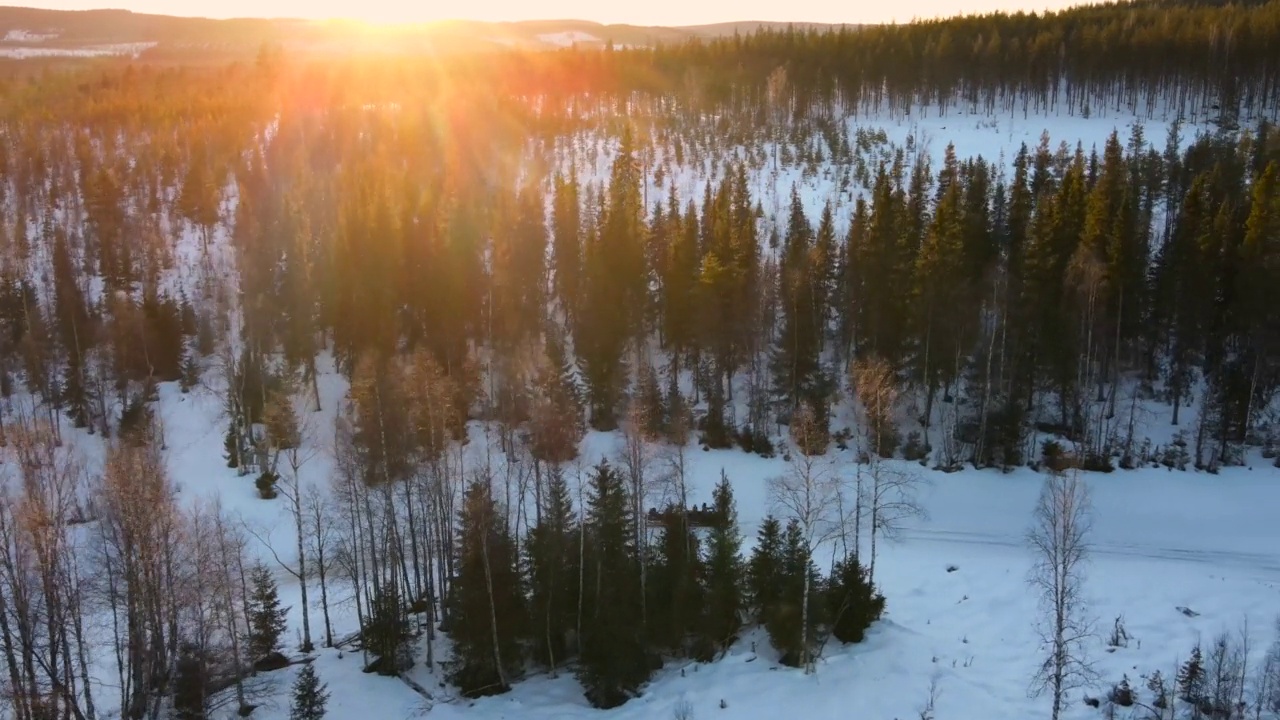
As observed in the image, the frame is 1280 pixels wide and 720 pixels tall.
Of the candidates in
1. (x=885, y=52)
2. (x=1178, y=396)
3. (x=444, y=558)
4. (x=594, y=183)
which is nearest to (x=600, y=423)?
(x=444, y=558)

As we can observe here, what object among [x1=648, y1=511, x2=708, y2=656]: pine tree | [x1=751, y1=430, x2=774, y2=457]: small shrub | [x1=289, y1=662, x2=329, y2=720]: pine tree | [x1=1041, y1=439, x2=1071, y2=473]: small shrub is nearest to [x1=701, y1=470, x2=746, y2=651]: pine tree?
[x1=648, y1=511, x2=708, y2=656]: pine tree

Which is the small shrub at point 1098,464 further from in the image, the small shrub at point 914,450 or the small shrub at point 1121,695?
the small shrub at point 1121,695

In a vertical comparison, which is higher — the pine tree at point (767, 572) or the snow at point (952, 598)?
the pine tree at point (767, 572)

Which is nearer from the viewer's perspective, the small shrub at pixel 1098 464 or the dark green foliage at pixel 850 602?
the dark green foliage at pixel 850 602

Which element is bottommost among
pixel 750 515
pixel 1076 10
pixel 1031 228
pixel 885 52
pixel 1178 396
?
pixel 750 515

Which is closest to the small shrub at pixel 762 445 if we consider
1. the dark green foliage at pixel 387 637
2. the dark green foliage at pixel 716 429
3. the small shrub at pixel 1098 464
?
the dark green foliage at pixel 716 429

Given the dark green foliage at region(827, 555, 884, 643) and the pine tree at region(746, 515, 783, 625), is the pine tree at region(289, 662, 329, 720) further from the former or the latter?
the dark green foliage at region(827, 555, 884, 643)

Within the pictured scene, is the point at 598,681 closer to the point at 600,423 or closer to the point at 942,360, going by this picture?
the point at 600,423
